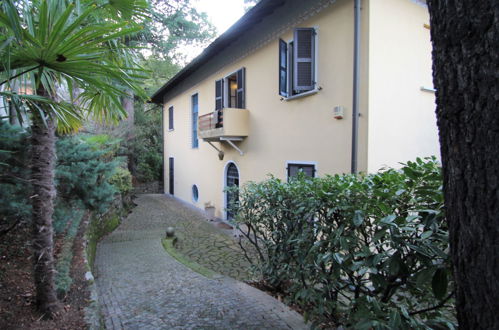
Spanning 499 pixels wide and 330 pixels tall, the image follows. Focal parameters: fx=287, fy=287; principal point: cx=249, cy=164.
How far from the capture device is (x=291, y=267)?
10.5 ft

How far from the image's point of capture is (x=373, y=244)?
1.90m

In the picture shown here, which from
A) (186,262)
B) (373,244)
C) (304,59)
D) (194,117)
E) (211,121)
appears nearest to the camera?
(373,244)

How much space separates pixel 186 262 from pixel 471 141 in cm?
551

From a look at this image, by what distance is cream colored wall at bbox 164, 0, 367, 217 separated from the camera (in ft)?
17.8

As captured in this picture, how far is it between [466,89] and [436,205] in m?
0.97

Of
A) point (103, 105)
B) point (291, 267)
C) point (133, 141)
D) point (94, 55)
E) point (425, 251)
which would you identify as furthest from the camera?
point (133, 141)

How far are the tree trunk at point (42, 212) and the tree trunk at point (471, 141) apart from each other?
3236mm

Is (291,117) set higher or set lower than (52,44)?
A: higher

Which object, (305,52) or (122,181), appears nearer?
(305,52)

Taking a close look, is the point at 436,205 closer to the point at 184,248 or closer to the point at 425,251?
the point at 425,251

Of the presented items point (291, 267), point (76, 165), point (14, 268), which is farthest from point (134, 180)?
point (291, 267)

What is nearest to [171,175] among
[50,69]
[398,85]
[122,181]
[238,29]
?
[122,181]

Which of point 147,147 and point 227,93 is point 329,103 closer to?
point 227,93

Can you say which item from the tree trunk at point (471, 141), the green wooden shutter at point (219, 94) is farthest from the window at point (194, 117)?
the tree trunk at point (471, 141)
